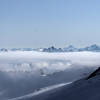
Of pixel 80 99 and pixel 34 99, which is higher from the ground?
pixel 80 99

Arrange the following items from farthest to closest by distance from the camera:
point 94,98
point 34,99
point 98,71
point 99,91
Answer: point 98,71 < point 34,99 < point 99,91 < point 94,98

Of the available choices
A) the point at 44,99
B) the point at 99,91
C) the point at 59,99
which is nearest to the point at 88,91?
the point at 99,91

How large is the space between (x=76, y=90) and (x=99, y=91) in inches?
148

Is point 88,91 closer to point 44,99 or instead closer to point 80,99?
point 80,99

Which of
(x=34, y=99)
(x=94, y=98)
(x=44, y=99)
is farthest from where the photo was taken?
(x=34, y=99)

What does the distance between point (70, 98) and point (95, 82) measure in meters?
6.47

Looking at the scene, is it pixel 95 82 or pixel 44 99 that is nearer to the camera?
pixel 44 99

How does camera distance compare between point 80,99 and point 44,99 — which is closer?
point 80,99

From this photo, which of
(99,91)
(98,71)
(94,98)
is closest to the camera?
(94,98)

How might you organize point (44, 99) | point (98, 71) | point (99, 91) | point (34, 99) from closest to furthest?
point (99, 91)
point (44, 99)
point (34, 99)
point (98, 71)

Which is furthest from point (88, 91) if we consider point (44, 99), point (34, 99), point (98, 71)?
point (98, 71)

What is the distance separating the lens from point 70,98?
24.6 m

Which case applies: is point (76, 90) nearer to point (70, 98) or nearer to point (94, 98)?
A: point (70, 98)

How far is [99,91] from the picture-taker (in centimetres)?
2453
